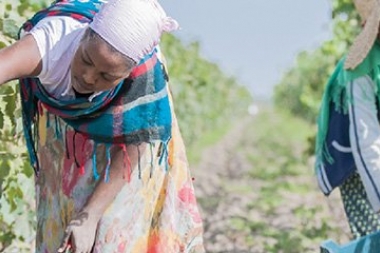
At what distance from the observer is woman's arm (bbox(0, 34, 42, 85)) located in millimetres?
2551

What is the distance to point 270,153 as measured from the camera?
1875cm

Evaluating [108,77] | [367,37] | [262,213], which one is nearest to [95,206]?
[108,77]

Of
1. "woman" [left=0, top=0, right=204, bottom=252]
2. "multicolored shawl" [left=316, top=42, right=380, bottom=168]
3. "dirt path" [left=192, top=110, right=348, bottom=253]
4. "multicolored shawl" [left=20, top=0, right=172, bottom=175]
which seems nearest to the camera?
"woman" [left=0, top=0, right=204, bottom=252]

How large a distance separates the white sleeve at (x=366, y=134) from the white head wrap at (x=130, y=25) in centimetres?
124

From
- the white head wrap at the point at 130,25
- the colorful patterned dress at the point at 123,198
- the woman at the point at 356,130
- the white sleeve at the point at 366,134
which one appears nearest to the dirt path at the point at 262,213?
the woman at the point at 356,130

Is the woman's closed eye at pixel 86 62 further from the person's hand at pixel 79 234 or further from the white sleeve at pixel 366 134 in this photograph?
the white sleeve at pixel 366 134

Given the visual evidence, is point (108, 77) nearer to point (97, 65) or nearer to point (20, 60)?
point (97, 65)

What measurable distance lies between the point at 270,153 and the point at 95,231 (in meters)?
15.8

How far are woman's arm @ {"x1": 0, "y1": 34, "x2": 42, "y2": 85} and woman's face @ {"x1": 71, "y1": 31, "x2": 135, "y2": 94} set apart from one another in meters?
0.10

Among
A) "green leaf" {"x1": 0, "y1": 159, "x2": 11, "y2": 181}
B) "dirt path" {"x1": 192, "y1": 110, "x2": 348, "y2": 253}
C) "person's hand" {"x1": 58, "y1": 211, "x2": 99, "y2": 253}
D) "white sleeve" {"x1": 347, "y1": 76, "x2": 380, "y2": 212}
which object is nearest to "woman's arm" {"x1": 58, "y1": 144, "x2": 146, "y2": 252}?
"person's hand" {"x1": 58, "y1": 211, "x2": 99, "y2": 253}

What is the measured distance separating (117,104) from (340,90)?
1468 mm

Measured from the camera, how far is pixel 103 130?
9.64ft

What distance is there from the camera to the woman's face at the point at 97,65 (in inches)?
103

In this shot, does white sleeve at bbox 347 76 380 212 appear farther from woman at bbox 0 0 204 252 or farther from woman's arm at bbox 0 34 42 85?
woman's arm at bbox 0 34 42 85
